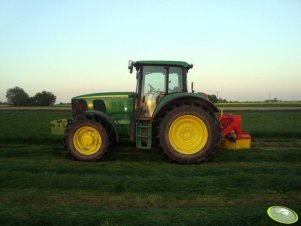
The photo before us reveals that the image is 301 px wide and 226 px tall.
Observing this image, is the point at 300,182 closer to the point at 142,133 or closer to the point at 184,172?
the point at 184,172

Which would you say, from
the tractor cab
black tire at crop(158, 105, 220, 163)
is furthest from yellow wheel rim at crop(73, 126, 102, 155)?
black tire at crop(158, 105, 220, 163)

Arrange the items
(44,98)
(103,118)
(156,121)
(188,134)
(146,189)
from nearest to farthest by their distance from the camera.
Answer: (146,189), (188,134), (156,121), (103,118), (44,98)

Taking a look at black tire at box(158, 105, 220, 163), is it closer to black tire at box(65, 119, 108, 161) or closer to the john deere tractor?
the john deere tractor

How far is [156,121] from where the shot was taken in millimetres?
7309

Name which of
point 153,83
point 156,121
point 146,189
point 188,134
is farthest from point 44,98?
point 146,189

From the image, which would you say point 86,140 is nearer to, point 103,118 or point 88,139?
point 88,139

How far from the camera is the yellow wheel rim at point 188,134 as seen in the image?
712 centimetres

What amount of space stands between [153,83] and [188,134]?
1439 millimetres

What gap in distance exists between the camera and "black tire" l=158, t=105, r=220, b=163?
7.04 m

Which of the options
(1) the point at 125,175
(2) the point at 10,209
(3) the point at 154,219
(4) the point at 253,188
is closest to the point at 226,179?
(4) the point at 253,188

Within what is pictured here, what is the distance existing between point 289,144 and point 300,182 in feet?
16.0

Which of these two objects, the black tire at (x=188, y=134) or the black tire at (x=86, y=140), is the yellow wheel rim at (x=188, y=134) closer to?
the black tire at (x=188, y=134)

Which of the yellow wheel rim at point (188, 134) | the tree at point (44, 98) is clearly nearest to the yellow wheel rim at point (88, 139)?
the yellow wheel rim at point (188, 134)

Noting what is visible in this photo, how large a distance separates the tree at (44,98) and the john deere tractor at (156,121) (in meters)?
55.3
